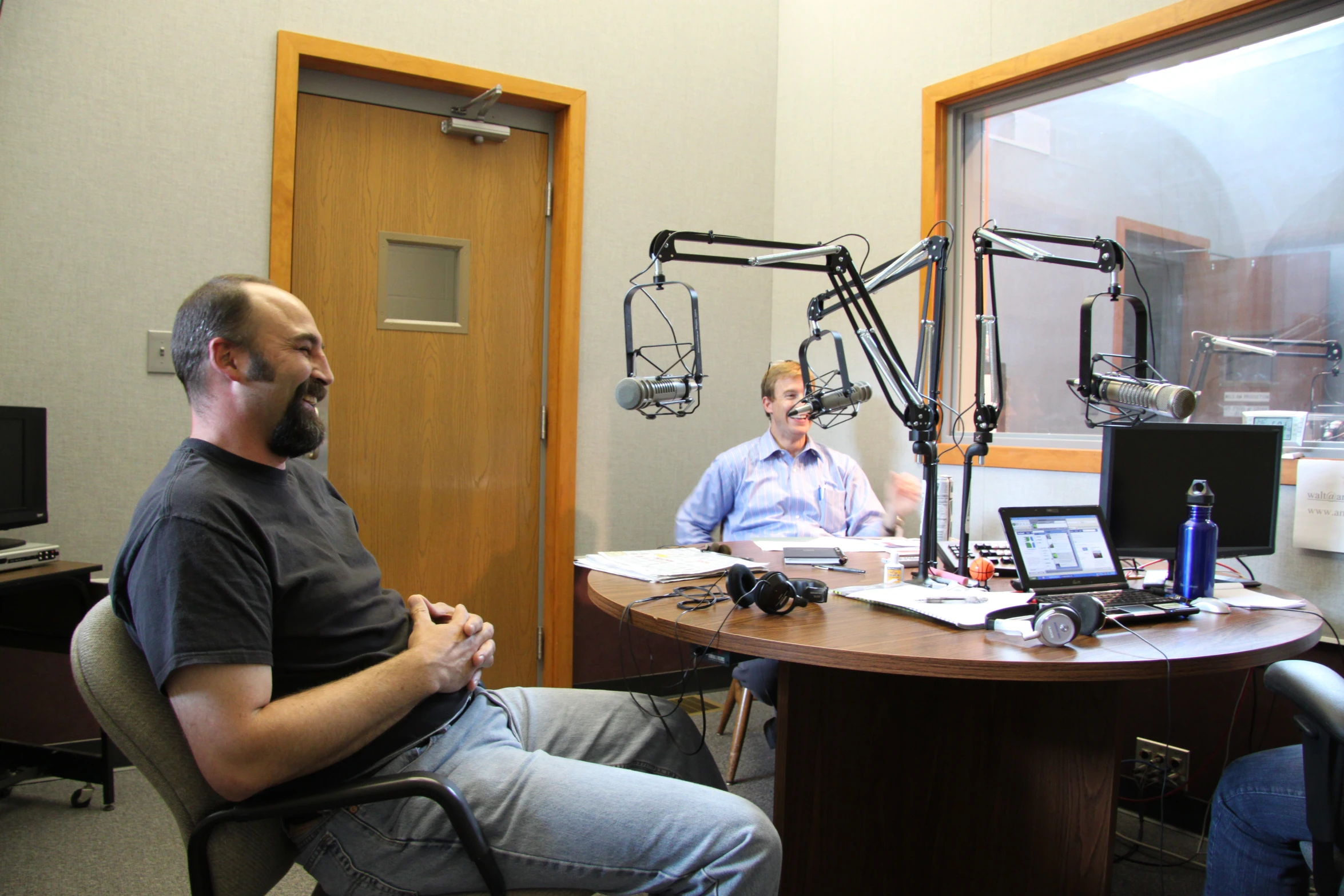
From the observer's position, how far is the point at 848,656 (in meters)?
Answer: 1.31

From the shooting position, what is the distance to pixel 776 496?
2984 millimetres

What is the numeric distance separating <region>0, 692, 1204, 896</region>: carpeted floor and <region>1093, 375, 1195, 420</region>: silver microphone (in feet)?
3.37

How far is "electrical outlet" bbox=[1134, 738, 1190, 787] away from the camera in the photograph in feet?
7.83

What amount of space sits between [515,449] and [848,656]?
226 cm

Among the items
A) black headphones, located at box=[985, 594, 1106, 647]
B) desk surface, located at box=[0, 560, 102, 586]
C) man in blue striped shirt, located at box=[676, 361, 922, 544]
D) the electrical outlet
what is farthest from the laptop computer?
desk surface, located at box=[0, 560, 102, 586]

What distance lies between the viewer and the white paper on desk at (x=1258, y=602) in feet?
5.78

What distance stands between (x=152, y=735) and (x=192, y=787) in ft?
0.27

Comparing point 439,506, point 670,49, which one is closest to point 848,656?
point 439,506

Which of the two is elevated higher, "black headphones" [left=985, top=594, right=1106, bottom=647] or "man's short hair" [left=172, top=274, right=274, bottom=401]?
"man's short hair" [left=172, top=274, right=274, bottom=401]

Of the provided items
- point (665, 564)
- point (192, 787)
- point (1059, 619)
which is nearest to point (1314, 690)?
point (1059, 619)

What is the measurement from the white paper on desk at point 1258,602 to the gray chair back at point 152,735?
5.81 feet

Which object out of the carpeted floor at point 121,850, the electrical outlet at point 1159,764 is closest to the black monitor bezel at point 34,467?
the carpeted floor at point 121,850

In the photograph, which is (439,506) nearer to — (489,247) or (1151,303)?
(489,247)

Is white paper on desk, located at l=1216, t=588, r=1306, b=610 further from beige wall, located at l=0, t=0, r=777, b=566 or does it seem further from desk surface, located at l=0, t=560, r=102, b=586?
desk surface, located at l=0, t=560, r=102, b=586
